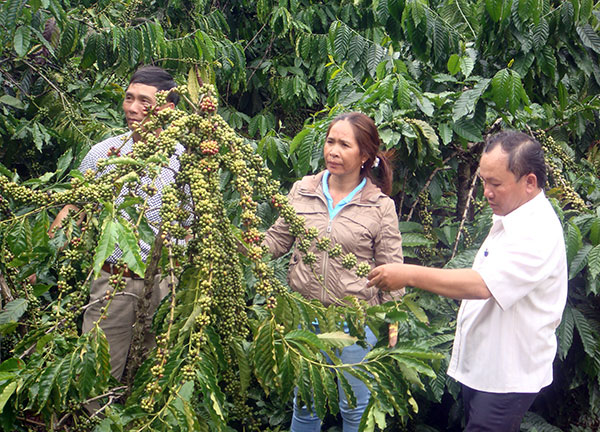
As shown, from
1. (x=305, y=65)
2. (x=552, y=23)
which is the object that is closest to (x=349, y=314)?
(x=552, y=23)

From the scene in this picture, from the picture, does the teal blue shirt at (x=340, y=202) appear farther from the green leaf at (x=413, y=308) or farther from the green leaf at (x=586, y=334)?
the green leaf at (x=586, y=334)

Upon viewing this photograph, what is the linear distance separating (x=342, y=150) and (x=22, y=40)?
163cm

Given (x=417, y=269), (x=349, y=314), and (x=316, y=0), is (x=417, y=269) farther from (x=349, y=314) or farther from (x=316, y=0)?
(x=316, y=0)

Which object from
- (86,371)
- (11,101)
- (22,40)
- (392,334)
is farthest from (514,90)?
(11,101)

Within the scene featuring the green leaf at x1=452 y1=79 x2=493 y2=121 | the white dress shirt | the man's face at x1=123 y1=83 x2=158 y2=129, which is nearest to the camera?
the white dress shirt

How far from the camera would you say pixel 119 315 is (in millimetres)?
2363

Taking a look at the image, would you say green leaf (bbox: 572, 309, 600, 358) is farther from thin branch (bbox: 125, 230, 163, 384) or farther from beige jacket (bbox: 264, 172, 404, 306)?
thin branch (bbox: 125, 230, 163, 384)

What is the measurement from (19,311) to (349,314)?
93 cm

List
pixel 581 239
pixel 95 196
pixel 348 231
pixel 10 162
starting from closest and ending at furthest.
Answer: pixel 95 196, pixel 348 231, pixel 581 239, pixel 10 162

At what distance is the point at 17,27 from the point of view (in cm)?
291

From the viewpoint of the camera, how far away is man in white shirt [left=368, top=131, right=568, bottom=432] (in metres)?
1.83

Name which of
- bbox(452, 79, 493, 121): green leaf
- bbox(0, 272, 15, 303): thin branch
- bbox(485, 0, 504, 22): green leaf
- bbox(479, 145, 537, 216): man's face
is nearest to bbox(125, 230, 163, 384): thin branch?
bbox(0, 272, 15, 303): thin branch

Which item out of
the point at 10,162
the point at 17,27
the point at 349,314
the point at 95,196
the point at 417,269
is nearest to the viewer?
the point at 95,196

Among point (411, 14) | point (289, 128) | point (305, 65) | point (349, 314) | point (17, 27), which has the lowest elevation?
point (289, 128)
